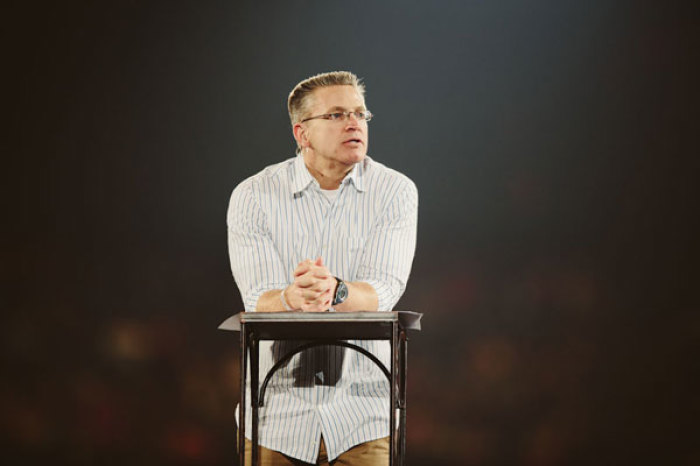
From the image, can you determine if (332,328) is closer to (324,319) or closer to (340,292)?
(324,319)

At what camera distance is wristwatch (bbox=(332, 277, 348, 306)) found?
2205 mm

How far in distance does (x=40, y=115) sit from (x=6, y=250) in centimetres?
58

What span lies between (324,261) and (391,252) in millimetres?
241

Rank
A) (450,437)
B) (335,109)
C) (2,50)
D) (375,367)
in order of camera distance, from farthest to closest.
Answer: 1. (2,50)
2. (450,437)
3. (335,109)
4. (375,367)

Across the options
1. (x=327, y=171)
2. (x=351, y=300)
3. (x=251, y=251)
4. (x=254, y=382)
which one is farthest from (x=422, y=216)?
(x=254, y=382)

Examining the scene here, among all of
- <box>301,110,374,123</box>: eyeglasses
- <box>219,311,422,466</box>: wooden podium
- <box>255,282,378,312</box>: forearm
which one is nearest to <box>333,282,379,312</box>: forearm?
<box>255,282,378,312</box>: forearm

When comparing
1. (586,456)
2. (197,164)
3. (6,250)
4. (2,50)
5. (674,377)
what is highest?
(2,50)

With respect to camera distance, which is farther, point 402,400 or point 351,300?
point 351,300

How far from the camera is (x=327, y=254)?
2.65m

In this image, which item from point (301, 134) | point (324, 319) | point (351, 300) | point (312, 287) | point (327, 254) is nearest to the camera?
point (324, 319)

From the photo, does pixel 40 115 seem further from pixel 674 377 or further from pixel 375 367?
pixel 674 377

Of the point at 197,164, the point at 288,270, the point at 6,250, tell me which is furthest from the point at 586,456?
the point at 6,250

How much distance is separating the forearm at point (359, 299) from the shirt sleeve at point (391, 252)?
0.03 metres

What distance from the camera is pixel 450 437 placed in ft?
10.7
